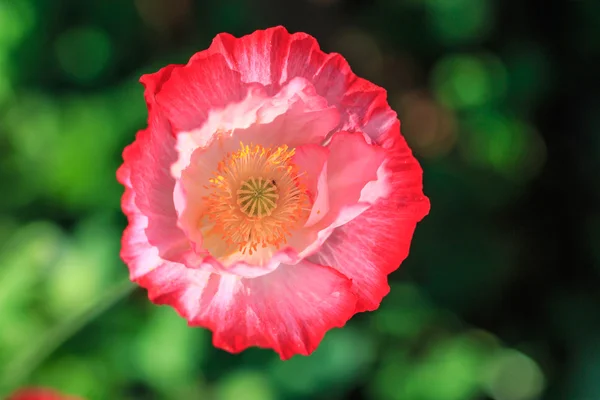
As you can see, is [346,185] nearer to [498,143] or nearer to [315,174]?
[315,174]

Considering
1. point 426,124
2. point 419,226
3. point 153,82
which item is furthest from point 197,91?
point 426,124

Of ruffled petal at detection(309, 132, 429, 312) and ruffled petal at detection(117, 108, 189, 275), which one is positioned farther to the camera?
ruffled petal at detection(309, 132, 429, 312)

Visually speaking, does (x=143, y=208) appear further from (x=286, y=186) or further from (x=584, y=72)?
(x=584, y=72)

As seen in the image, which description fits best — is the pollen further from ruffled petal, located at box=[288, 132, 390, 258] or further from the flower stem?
the flower stem

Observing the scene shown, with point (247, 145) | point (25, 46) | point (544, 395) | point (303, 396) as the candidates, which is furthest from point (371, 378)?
point (25, 46)

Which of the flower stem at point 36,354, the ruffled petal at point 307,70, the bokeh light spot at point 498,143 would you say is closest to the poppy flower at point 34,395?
the flower stem at point 36,354

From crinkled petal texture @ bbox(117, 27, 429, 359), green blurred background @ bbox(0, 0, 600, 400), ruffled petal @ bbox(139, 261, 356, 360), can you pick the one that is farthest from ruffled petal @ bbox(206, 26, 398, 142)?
green blurred background @ bbox(0, 0, 600, 400)

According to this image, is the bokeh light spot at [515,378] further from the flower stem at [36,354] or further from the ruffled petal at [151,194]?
the ruffled petal at [151,194]
